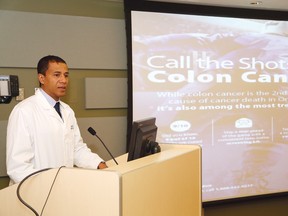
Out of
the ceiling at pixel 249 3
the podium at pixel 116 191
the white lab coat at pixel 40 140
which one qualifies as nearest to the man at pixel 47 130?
the white lab coat at pixel 40 140

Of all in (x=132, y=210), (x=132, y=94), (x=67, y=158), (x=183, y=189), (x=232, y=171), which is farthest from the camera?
(x=232, y=171)

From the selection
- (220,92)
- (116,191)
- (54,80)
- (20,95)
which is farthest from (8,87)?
(116,191)

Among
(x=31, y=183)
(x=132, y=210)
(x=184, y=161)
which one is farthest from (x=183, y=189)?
(x=31, y=183)

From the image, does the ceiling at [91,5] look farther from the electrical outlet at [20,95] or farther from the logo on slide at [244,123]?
the logo on slide at [244,123]

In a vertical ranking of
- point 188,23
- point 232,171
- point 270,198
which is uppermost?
point 188,23

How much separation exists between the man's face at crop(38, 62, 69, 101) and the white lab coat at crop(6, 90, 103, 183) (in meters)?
0.07

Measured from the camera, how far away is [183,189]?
149 cm

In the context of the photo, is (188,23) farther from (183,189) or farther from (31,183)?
(31,183)

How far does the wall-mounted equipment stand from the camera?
282 cm

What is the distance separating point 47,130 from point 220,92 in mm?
1859

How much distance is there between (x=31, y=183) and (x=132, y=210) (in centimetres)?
42

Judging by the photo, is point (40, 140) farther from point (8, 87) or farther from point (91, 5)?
point (91, 5)

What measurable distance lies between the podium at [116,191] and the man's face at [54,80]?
1020mm

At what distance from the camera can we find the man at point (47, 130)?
2109 millimetres
